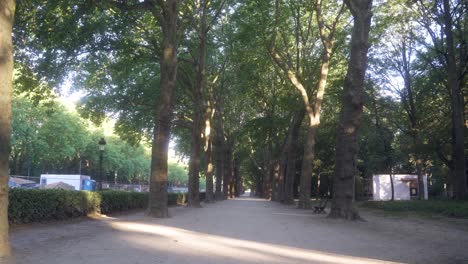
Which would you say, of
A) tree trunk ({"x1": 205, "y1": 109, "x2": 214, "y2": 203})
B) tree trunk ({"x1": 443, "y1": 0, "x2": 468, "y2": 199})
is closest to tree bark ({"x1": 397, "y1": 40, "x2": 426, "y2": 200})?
tree trunk ({"x1": 443, "y1": 0, "x2": 468, "y2": 199})

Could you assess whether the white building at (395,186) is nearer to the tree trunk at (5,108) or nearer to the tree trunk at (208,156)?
the tree trunk at (208,156)

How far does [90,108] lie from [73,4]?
16808 millimetres

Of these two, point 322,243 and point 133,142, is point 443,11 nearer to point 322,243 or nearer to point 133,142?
point 322,243

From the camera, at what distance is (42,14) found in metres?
17.9

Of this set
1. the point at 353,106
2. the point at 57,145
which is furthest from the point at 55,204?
the point at 57,145

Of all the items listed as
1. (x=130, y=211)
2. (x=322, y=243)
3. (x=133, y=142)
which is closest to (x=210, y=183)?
(x=133, y=142)

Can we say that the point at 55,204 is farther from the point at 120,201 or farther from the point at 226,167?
the point at 226,167

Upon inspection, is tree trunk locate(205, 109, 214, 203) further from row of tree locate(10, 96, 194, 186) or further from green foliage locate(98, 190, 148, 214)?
green foliage locate(98, 190, 148, 214)

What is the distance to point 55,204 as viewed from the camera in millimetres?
14641

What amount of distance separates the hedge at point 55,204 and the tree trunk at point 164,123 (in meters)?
2.33

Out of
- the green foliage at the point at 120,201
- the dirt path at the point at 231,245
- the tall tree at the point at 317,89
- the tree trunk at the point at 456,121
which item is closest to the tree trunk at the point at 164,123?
the green foliage at the point at 120,201

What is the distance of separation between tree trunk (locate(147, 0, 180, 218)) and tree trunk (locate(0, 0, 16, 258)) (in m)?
9.73

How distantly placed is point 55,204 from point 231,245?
23.5ft

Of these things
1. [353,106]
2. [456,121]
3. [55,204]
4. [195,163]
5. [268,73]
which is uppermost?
[268,73]
